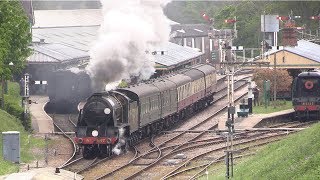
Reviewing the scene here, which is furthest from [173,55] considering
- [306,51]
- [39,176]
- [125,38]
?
[39,176]

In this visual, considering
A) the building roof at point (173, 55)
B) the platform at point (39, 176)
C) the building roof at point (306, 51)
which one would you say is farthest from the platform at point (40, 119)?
the platform at point (39, 176)

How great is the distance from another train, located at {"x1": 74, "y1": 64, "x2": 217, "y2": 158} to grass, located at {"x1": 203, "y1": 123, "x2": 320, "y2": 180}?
27.7 feet

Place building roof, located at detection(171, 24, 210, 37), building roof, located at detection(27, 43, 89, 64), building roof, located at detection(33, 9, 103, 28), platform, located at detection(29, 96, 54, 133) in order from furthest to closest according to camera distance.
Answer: building roof, located at detection(33, 9, 103, 28) → building roof, located at detection(171, 24, 210, 37) → building roof, located at detection(27, 43, 89, 64) → platform, located at detection(29, 96, 54, 133)

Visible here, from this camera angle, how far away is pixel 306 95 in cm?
5044

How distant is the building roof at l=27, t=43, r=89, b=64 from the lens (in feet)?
208

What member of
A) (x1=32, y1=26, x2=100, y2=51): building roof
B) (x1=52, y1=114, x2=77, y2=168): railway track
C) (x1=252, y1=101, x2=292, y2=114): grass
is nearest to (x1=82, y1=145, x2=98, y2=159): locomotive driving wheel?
(x1=52, y1=114, x2=77, y2=168): railway track

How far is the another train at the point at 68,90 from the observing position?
2156 inches

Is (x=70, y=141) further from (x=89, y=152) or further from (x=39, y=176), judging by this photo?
(x=39, y=176)

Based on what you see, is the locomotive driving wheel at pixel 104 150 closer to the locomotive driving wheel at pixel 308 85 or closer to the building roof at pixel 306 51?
the locomotive driving wheel at pixel 308 85

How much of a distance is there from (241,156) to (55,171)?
1553cm

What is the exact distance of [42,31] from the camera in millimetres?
93062

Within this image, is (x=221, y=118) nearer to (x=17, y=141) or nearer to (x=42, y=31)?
(x=17, y=141)

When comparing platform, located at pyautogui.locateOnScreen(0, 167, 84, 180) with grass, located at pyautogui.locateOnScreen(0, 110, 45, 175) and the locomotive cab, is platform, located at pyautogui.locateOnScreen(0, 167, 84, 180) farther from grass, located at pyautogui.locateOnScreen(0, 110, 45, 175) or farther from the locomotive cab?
the locomotive cab

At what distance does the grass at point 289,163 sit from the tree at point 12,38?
21.3 meters
